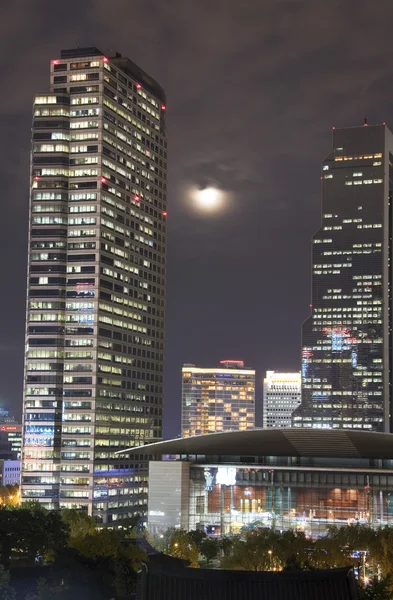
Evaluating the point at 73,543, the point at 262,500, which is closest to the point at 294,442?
the point at 262,500

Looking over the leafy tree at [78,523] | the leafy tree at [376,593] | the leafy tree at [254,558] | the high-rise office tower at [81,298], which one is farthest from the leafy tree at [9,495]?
the leafy tree at [376,593]

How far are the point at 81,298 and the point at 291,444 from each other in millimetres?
53716

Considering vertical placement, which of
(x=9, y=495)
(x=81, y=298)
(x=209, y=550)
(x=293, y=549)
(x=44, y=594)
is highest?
(x=81, y=298)

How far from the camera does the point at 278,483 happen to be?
128875 millimetres

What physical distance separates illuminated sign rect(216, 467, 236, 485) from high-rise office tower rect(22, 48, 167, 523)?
122ft

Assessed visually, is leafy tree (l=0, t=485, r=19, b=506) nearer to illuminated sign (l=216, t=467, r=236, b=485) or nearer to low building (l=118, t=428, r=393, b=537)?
low building (l=118, t=428, r=393, b=537)

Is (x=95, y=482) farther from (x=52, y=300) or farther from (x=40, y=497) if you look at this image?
(x=52, y=300)

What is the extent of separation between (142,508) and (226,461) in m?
49.4

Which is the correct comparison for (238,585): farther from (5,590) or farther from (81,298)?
(81,298)

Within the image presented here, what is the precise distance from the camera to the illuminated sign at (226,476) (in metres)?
130

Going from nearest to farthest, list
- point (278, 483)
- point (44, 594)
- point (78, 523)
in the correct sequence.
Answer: point (44, 594), point (78, 523), point (278, 483)

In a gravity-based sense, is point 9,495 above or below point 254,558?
below

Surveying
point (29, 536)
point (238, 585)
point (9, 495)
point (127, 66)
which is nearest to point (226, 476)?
point (29, 536)

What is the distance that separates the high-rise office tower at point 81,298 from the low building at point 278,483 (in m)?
35.7
